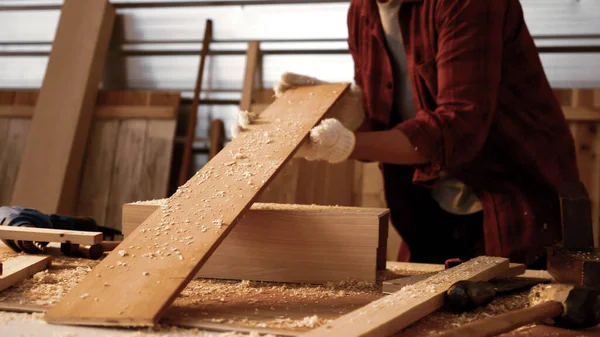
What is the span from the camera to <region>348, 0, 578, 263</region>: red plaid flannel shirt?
5.66 ft

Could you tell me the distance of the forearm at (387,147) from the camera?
1684mm

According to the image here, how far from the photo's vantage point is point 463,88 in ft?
5.65

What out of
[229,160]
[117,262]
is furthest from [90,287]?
[229,160]

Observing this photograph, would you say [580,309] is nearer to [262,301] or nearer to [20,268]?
[262,301]

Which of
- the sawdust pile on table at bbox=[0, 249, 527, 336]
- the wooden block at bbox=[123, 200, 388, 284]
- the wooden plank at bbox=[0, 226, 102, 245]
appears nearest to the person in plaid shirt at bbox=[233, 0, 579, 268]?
the wooden block at bbox=[123, 200, 388, 284]

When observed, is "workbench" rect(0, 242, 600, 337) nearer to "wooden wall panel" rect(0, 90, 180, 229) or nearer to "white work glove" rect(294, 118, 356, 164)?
"white work glove" rect(294, 118, 356, 164)

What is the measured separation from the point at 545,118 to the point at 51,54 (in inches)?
115

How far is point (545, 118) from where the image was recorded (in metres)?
1.95

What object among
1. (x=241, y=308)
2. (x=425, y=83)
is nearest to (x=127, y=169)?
(x=425, y=83)

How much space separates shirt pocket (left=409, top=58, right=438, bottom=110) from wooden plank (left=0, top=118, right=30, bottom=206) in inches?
110

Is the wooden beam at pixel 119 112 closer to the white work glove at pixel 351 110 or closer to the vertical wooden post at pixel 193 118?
the vertical wooden post at pixel 193 118

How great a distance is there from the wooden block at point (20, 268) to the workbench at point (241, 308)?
0.02 m

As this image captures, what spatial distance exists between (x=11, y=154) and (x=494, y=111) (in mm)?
3130

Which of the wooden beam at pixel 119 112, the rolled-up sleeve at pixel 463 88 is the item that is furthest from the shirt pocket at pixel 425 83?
the wooden beam at pixel 119 112
